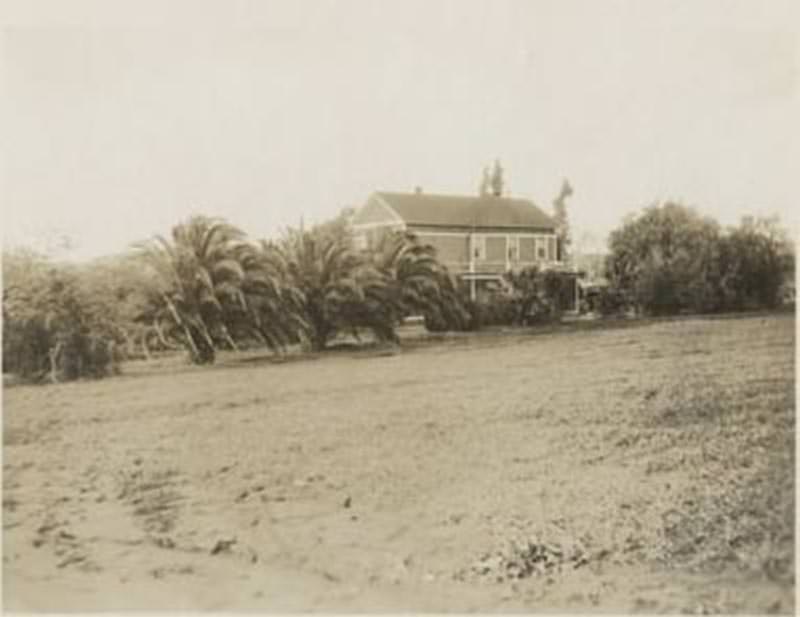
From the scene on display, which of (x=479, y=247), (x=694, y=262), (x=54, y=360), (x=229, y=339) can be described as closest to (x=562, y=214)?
(x=479, y=247)

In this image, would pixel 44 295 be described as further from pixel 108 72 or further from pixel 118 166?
A: pixel 108 72

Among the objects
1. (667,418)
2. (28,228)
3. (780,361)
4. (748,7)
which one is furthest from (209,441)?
(748,7)

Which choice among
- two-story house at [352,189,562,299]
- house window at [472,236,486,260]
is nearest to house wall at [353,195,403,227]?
two-story house at [352,189,562,299]

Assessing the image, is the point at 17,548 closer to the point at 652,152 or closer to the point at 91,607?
the point at 91,607

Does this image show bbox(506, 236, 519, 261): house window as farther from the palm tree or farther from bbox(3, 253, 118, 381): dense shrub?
bbox(3, 253, 118, 381): dense shrub

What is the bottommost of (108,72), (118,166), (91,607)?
(91,607)

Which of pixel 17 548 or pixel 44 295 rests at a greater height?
pixel 44 295

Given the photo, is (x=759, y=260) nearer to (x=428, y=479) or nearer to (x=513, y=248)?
(x=513, y=248)
